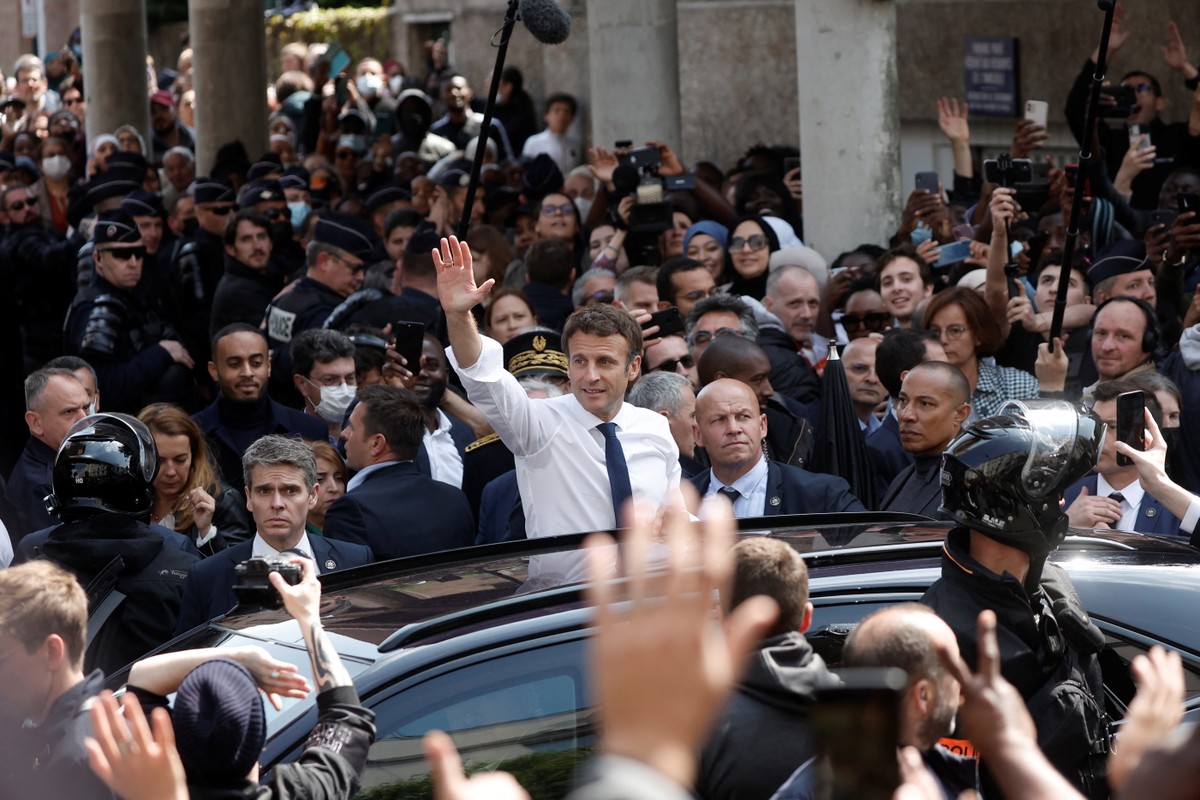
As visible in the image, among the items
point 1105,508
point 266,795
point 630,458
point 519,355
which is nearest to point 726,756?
point 266,795

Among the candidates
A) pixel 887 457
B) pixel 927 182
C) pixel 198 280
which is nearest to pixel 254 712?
pixel 887 457

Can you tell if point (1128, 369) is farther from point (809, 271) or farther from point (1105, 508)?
point (809, 271)

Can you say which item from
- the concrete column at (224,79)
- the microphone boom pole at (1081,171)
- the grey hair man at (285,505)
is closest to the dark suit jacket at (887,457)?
the microphone boom pole at (1081,171)

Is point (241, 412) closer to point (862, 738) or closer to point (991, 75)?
point (862, 738)

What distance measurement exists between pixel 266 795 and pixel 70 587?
2.50ft

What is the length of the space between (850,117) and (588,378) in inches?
220

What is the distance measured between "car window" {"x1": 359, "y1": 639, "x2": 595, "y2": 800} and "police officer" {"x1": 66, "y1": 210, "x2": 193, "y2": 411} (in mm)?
5426

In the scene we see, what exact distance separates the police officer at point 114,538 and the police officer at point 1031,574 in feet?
7.74

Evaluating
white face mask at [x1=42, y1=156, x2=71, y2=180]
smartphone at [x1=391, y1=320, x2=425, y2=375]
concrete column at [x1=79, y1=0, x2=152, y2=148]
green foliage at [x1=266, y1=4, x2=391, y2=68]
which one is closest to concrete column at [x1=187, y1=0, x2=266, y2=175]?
concrete column at [x1=79, y1=0, x2=152, y2=148]

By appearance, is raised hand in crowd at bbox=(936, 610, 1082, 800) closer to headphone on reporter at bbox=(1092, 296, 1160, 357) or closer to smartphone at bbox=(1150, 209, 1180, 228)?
headphone on reporter at bbox=(1092, 296, 1160, 357)

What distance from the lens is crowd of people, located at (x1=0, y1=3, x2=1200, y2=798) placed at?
387cm

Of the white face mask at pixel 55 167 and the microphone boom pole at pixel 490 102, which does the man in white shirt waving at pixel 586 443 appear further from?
the white face mask at pixel 55 167

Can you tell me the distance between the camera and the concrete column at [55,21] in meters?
26.3

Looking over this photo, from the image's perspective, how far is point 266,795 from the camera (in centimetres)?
300
